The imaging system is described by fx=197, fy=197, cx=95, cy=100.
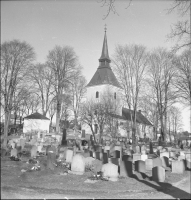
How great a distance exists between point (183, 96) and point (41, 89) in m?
19.5

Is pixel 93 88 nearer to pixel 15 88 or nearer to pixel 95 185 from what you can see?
pixel 15 88

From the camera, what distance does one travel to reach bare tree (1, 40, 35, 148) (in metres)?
17.0

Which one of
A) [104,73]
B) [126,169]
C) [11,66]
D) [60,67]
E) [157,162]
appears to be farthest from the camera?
[104,73]

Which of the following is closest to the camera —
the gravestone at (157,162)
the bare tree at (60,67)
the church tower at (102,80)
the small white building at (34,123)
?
the gravestone at (157,162)

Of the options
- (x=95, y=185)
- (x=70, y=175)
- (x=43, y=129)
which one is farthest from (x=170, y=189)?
(x=43, y=129)

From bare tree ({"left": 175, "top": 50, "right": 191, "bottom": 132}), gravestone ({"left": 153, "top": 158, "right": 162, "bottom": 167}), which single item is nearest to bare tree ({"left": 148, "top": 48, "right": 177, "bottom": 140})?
bare tree ({"left": 175, "top": 50, "right": 191, "bottom": 132})

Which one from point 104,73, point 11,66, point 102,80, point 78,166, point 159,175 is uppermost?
point 104,73

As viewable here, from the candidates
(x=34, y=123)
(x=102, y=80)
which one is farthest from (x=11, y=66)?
(x=102, y=80)

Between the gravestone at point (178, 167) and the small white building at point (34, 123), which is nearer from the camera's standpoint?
the gravestone at point (178, 167)

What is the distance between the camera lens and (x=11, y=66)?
17531 millimetres

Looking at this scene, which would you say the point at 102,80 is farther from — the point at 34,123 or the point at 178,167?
the point at 178,167

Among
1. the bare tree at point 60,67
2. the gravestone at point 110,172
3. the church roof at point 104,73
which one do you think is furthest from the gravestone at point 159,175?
the church roof at point 104,73

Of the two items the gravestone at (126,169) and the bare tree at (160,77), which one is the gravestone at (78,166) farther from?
the bare tree at (160,77)

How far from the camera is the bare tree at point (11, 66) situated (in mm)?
16984
